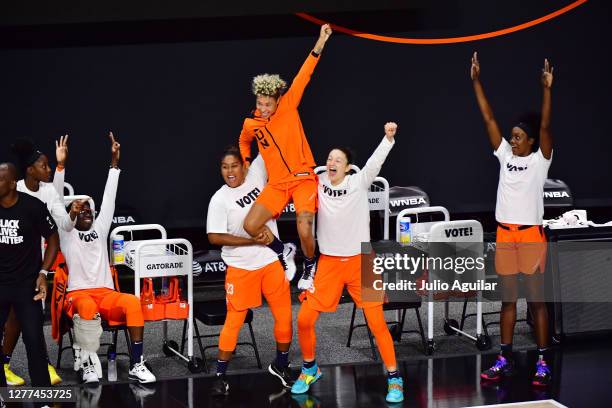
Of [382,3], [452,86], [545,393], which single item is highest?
[382,3]

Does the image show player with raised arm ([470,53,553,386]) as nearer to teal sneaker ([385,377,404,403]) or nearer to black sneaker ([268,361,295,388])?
teal sneaker ([385,377,404,403])

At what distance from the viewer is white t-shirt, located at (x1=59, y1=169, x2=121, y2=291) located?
6711mm

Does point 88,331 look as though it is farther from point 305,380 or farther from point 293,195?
point 293,195

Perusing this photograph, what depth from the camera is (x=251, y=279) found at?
21.2ft

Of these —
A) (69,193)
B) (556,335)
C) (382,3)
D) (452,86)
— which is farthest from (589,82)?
(69,193)

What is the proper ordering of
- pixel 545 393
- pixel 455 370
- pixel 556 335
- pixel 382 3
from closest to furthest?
pixel 545 393
pixel 455 370
pixel 556 335
pixel 382 3

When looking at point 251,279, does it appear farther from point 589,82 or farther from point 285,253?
point 589,82

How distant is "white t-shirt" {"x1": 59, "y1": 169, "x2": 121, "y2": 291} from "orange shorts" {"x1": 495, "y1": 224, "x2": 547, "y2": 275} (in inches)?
98.7

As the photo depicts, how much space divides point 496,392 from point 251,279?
1653 millimetres

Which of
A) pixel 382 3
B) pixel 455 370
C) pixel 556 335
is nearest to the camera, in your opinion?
pixel 455 370

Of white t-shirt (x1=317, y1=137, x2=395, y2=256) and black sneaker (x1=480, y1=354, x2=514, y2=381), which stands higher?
white t-shirt (x1=317, y1=137, x2=395, y2=256)

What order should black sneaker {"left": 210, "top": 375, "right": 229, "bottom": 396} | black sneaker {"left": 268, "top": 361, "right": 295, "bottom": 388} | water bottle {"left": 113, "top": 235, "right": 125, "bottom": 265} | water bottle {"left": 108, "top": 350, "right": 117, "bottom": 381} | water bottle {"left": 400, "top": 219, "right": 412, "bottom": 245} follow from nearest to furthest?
1. black sneaker {"left": 210, "top": 375, "right": 229, "bottom": 396}
2. black sneaker {"left": 268, "top": 361, "right": 295, "bottom": 388}
3. water bottle {"left": 108, "top": 350, "right": 117, "bottom": 381}
4. water bottle {"left": 113, "top": 235, "right": 125, "bottom": 265}
5. water bottle {"left": 400, "top": 219, "right": 412, "bottom": 245}

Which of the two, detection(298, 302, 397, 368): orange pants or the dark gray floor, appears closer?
detection(298, 302, 397, 368): orange pants

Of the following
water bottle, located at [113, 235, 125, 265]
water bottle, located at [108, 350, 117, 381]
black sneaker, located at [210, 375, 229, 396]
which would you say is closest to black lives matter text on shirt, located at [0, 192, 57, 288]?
water bottle, located at [108, 350, 117, 381]
